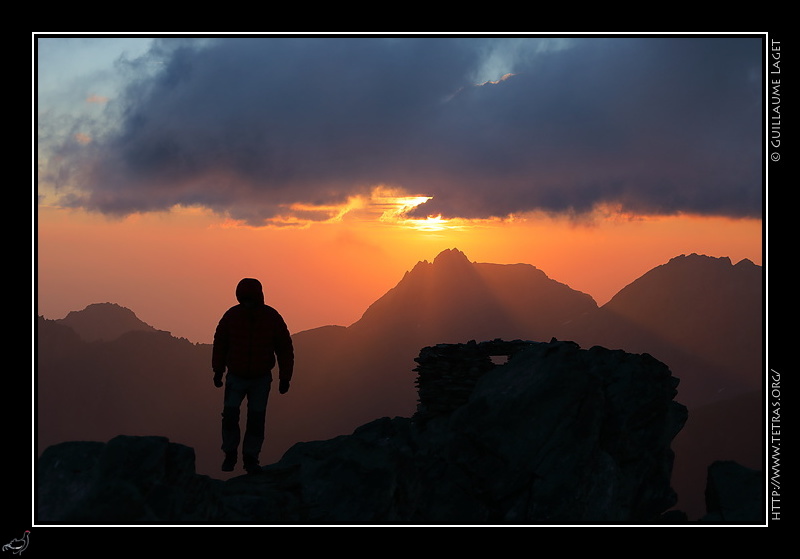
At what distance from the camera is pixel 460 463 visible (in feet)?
63.8

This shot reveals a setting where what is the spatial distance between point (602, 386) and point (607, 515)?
389 centimetres

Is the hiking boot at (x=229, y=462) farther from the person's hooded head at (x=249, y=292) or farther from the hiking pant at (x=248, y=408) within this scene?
the person's hooded head at (x=249, y=292)

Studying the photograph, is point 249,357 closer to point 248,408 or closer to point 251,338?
point 251,338

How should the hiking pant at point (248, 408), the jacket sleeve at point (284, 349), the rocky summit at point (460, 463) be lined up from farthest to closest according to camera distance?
the jacket sleeve at point (284, 349) → the hiking pant at point (248, 408) → the rocky summit at point (460, 463)

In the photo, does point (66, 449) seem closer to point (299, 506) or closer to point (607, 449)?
point (299, 506)

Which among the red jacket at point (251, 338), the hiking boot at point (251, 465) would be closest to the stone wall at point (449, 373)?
the hiking boot at point (251, 465)

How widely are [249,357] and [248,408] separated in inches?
40.1

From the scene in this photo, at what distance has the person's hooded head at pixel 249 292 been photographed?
13.0m

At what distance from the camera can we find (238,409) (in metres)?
13.0

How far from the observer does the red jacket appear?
12.8 metres

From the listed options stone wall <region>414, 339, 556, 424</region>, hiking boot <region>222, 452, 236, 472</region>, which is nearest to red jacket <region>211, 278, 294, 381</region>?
hiking boot <region>222, 452, 236, 472</region>

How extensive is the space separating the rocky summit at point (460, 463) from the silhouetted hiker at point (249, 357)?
91 cm

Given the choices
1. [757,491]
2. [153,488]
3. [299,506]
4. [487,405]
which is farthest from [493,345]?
[153,488]

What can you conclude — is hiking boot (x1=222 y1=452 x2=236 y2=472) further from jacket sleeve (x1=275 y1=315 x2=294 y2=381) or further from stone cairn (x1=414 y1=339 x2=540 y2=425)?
stone cairn (x1=414 y1=339 x2=540 y2=425)
